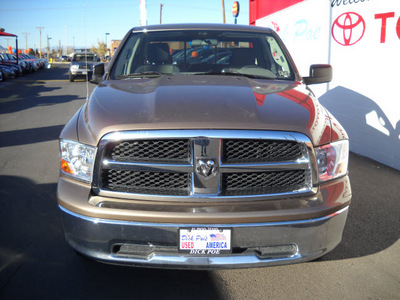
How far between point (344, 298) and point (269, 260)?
0.73 meters

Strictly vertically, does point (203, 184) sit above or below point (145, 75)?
below

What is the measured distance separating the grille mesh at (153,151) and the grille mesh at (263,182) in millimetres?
307

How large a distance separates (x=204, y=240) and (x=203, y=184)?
0.32m

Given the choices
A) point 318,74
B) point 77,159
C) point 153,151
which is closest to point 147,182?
point 153,151

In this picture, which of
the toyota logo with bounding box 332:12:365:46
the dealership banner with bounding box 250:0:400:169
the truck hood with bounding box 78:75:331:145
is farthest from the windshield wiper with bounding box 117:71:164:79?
the toyota logo with bounding box 332:12:365:46

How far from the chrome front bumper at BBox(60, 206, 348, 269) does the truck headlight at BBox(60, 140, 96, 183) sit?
249 millimetres

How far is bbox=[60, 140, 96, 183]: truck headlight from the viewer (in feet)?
8.14

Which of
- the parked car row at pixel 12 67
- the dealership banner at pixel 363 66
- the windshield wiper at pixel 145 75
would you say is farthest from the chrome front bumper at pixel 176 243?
the parked car row at pixel 12 67

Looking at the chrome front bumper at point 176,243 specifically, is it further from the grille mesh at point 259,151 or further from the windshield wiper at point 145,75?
the windshield wiper at point 145,75

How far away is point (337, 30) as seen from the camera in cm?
773

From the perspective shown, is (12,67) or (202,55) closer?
(202,55)

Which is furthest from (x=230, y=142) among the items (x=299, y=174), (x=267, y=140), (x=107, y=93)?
(x=107, y=93)

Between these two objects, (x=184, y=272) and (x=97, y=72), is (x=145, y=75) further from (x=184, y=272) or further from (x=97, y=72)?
(x=184, y=272)

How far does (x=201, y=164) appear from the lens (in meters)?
2.36
